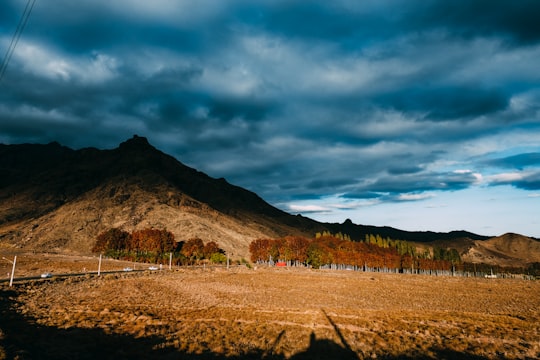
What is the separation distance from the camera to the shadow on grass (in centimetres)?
1570

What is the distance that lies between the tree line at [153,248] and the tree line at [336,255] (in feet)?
69.0

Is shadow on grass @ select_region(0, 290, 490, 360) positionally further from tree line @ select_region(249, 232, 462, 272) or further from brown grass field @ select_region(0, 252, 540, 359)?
tree line @ select_region(249, 232, 462, 272)

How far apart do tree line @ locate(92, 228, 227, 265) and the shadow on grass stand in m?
108

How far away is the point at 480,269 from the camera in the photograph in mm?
169750

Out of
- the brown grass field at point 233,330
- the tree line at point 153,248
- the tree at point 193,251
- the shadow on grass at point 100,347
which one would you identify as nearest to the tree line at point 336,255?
the tree line at point 153,248

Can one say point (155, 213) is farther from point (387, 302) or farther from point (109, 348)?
point (109, 348)

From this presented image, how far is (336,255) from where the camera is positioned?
14038cm

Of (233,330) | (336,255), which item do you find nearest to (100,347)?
(233,330)

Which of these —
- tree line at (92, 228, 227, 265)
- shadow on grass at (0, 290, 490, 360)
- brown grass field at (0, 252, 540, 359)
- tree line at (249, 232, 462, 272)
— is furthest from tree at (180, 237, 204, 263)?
shadow on grass at (0, 290, 490, 360)

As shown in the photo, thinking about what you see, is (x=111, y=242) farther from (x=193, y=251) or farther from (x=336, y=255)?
(x=336, y=255)

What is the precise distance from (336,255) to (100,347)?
131 m

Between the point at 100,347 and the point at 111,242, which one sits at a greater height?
the point at 111,242

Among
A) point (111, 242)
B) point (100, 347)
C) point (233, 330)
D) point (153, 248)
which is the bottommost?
point (233, 330)

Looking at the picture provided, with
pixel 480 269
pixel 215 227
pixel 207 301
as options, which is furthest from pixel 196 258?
pixel 480 269
